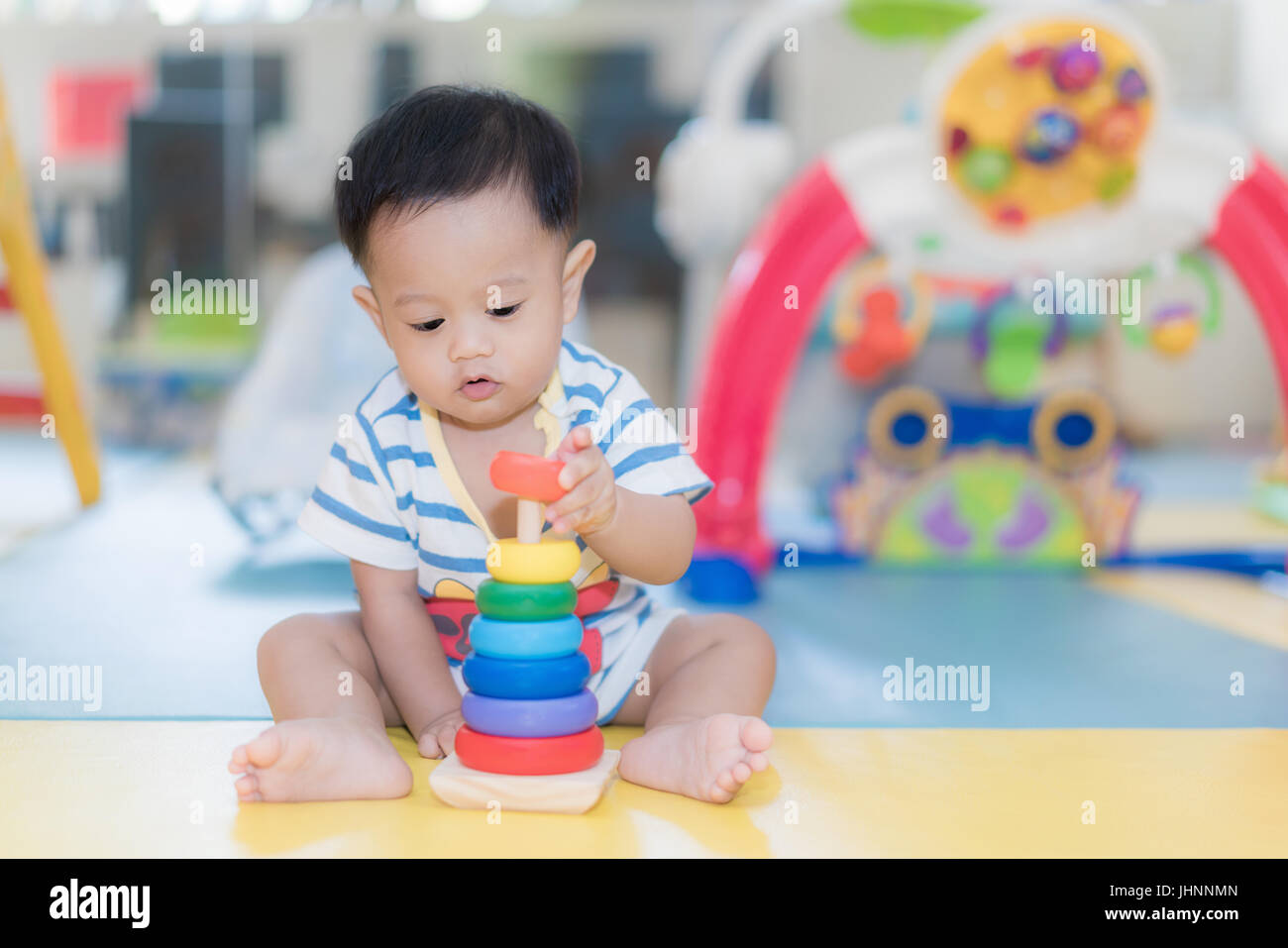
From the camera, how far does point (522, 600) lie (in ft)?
2.45

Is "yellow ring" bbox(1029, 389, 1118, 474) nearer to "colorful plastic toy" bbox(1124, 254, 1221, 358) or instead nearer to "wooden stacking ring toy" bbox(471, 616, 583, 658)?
"colorful plastic toy" bbox(1124, 254, 1221, 358)

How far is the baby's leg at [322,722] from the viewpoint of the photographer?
0.75 m

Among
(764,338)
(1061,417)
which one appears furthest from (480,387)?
(1061,417)

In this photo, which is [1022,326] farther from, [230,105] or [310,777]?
[230,105]

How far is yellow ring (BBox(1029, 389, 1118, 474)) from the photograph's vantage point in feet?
5.70

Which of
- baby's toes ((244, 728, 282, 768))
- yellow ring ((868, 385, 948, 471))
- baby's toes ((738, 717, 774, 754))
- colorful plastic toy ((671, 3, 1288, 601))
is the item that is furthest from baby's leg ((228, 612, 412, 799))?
yellow ring ((868, 385, 948, 471))

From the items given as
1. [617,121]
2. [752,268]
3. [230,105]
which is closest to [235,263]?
[230,105]

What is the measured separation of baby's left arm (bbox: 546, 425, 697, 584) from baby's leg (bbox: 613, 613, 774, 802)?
8 cm

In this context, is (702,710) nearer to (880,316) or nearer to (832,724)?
(832,724)

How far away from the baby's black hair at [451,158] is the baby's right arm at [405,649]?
0.23 m

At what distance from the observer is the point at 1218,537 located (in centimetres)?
192

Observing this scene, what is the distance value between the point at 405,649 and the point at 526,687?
0.58 feet

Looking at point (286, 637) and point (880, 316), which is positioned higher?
point (880, 316)

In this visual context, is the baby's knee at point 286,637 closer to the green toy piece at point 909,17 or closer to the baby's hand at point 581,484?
the baby's hand at point 581,484
